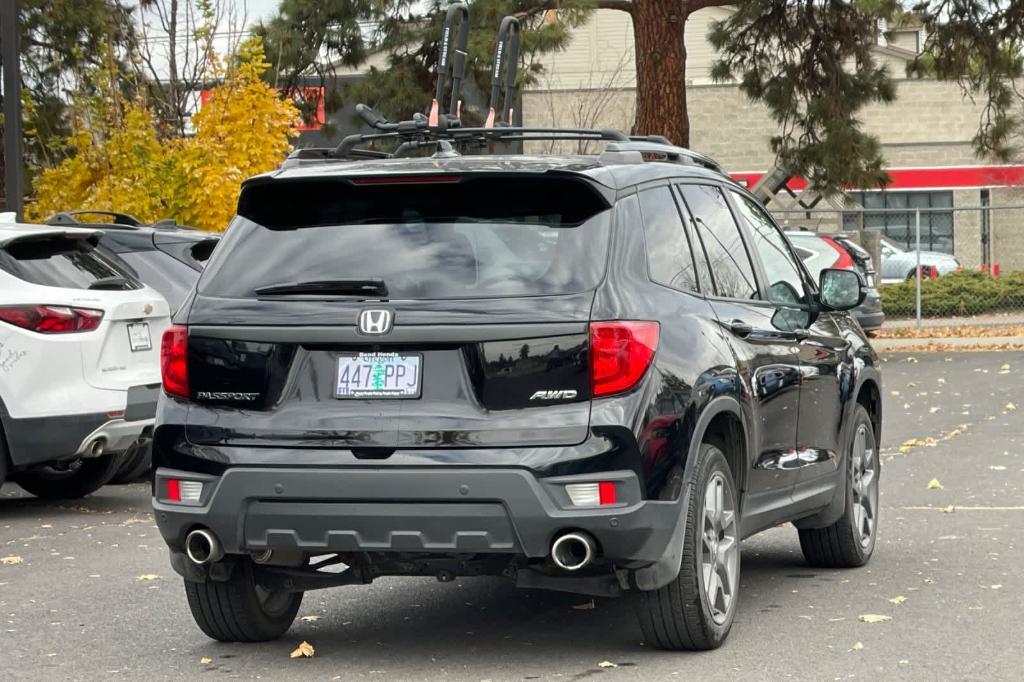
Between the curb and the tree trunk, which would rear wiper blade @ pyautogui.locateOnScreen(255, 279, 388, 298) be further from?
the curb

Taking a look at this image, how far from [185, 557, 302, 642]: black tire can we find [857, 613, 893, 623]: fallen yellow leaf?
7.36 ft

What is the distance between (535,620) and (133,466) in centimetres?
619

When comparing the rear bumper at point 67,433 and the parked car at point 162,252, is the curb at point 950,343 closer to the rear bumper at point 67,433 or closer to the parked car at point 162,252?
the parked car at point 162,252

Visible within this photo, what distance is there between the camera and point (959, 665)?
622 cm

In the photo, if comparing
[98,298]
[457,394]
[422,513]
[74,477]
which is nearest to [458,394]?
[457,394]

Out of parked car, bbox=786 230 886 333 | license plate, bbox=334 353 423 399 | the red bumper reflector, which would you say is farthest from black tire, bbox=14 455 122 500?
parked car, bbox=786 230 886 333

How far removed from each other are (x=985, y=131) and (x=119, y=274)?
19.3 metres

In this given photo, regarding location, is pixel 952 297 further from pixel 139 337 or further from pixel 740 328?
pixel 740 328

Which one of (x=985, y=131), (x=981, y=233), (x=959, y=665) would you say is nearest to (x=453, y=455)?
(x=959, y=665)

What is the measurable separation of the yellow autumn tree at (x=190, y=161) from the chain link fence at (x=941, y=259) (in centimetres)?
992

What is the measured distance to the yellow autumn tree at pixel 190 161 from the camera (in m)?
20.4

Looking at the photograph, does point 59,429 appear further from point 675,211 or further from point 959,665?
point 959,665

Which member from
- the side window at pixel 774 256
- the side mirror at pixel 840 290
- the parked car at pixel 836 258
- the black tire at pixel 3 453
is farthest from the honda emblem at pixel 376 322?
the parked car at pixel 836 258

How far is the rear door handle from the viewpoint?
271 inches
